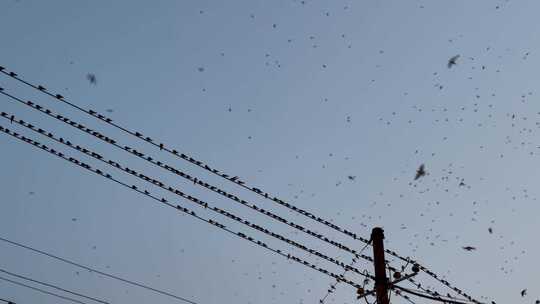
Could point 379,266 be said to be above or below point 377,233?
below

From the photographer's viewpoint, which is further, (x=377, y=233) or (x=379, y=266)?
(x=377, y=233)

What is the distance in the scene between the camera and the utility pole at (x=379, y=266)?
45.2 ft

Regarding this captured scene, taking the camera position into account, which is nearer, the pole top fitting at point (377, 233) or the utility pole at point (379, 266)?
the utility pole at point (379, 266)

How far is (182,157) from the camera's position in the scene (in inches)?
459

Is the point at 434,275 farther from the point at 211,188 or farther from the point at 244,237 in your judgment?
the point at 211,188

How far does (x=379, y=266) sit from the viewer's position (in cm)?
1416

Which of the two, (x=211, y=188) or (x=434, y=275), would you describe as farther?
(x=434, y=275)

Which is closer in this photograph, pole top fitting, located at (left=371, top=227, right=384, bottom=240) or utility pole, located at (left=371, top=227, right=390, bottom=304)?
utility pole, located at (left=371, top=227, right=390, bottom=304)

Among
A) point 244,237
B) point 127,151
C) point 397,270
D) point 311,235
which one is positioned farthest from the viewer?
point 397,270

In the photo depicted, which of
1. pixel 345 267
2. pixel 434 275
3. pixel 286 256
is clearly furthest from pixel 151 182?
pixel 434 275

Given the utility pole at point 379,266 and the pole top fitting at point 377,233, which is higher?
the pole top fitting at point 377,233

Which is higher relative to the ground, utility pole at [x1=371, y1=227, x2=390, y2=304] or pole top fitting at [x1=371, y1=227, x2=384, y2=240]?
pole top fitting at [x1=371, y1=227, x2=384, y2=240]

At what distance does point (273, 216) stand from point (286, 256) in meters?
1.27

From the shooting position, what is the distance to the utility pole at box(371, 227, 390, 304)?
1378 cm
